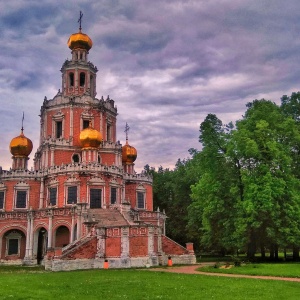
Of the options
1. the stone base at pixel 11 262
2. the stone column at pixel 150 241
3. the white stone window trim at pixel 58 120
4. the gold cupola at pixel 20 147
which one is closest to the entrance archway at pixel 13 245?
the stone base at pixel 11 262

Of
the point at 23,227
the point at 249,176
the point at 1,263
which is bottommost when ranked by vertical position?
the point at 1,263

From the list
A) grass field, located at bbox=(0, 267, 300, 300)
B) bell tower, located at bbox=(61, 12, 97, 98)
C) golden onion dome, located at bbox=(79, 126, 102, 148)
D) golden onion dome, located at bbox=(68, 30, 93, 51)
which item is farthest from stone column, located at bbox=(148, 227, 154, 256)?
golden onion dome, located at bbox=(68, 30, 93, 51)

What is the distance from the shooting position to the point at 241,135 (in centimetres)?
3347

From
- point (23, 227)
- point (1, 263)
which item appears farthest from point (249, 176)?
point (1, 263)

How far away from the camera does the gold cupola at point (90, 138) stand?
1719 inches

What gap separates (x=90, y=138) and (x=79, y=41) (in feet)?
50.9

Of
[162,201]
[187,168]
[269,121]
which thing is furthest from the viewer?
[162,201]

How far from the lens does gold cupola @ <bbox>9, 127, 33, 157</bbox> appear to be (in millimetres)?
46375

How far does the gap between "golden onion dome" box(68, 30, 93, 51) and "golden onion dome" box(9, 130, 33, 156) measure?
1424 centimetres

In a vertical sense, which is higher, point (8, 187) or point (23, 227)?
point (8, 187)

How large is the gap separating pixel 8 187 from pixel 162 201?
82.6 ft

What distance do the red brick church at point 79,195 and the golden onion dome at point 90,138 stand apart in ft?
0.36

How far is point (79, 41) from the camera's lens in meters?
51.7

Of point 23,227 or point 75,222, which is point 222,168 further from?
point 23,227
